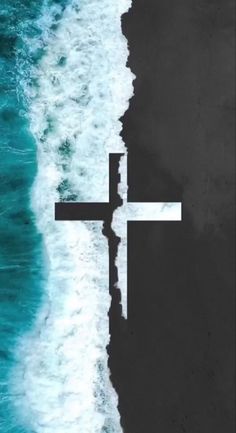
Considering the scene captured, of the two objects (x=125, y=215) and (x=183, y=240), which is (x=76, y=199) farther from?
(x=183, y=240)

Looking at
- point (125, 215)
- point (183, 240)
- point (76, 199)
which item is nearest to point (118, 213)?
point (125, 215)

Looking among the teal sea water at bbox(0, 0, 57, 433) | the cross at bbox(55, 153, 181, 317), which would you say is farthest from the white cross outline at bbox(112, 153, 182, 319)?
the teal sea water at bbox(0, 0, 57, 433)

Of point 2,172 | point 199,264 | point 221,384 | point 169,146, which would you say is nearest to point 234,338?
point 221,384

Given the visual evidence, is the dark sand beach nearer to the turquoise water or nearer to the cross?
the cross

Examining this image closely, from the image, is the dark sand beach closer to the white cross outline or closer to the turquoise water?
the white cross outline

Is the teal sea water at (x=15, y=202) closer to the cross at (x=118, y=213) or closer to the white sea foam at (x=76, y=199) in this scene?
the white sea foam at (x=76, y=199)
